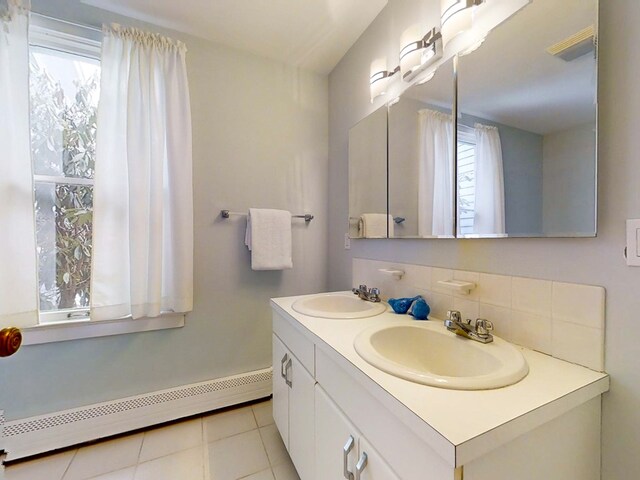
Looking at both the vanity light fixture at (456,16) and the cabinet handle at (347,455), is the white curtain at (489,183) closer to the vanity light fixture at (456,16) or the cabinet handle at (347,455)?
the vanity light fixture at (456,16)

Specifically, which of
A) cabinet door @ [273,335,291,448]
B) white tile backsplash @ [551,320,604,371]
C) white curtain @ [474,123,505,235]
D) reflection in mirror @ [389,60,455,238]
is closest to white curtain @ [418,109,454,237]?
reflection in mirror @ [389,60,455,238]

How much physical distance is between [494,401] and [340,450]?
488 millimetres

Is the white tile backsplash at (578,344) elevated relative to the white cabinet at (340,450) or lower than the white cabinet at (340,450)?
elevated

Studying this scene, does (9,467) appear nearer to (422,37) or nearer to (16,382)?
(16,382)

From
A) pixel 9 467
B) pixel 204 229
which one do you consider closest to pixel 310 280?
pixel 204 229

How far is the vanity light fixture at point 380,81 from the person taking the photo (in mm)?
1443

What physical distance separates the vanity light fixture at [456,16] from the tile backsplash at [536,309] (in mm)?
904

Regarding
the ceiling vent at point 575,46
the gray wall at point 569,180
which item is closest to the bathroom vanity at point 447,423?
the gray wall at point 569,180

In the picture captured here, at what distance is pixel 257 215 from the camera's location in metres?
1.77

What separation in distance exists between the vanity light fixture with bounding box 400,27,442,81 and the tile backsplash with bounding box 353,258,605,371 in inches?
35.7

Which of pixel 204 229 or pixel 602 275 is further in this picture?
pixel 204 229

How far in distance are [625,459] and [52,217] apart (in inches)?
93.3

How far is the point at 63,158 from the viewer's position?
146 cm

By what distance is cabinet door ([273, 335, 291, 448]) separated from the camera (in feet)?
4.11
